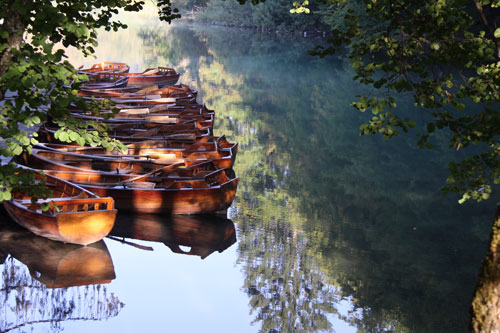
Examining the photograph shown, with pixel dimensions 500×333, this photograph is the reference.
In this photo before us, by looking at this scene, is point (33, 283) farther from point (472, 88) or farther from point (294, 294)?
point (472, 88)

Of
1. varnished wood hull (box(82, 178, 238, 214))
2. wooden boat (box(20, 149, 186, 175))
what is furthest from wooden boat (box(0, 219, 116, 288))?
wooden boat (box(20, 149, 186, 175))

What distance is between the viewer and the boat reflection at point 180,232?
10.2m

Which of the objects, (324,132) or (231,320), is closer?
(231,320)

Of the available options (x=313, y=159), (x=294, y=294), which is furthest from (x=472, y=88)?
(x=313, y=159)

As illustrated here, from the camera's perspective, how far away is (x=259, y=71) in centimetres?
3391

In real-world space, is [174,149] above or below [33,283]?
above

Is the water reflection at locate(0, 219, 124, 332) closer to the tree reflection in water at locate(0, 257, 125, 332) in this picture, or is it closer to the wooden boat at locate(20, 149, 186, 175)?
the tree reflection in water at locate(0, 257, 125, 332)

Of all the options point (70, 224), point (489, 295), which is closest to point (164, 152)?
point (70, 224)

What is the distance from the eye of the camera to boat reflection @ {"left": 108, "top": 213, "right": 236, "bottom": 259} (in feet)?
33.6

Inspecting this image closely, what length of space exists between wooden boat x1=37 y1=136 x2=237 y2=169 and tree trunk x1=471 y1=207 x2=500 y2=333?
843cm

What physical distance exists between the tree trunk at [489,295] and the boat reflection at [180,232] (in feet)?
21.9

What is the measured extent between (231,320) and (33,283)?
109 inches

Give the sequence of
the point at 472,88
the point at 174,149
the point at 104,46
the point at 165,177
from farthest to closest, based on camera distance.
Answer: the point at 104,46
the point at 174,149
the point at 165,177
the point at 472,88

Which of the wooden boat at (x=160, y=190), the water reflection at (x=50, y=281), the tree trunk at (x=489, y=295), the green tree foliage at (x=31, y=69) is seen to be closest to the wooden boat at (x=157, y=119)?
the wooden boat at (x=160, y=190)
